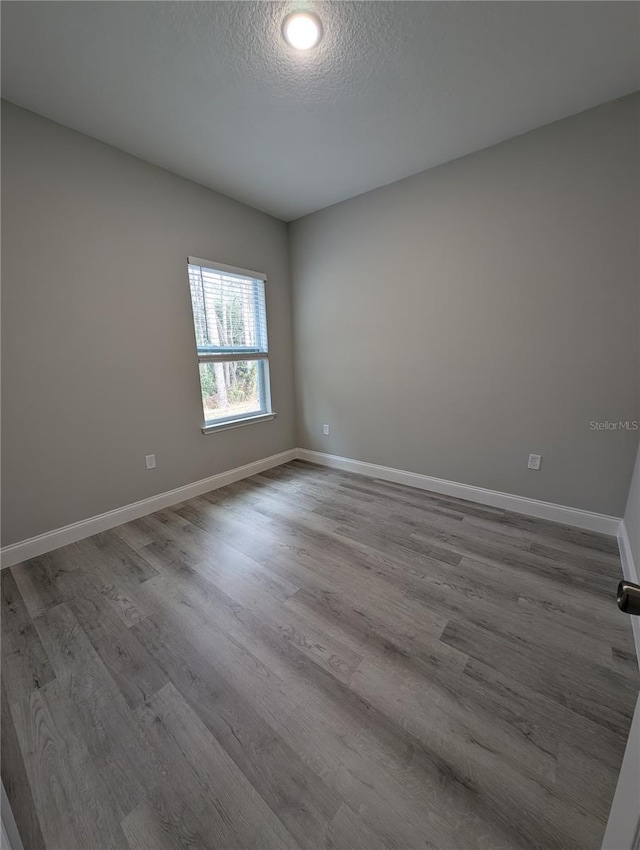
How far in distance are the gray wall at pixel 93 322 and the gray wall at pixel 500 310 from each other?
4.58 feet

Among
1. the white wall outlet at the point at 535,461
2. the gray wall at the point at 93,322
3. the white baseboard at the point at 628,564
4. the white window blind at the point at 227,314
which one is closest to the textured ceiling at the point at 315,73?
the gray wall at the point at 93,322

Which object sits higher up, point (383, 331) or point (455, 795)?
point (383, 331)

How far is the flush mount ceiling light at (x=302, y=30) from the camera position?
132 centimetres

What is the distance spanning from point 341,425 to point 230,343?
55.4 inches

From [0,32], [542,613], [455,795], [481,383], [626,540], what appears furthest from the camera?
[481,383]

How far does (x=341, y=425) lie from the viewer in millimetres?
3404

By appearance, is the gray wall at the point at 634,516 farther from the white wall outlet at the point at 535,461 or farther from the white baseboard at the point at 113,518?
the white baseboard at the point at 113,518

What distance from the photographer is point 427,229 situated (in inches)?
99.7

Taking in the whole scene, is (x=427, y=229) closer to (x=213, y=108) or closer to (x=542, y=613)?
(x=213, y=108)

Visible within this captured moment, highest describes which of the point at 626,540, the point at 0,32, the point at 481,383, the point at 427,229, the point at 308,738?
the point at 0,32

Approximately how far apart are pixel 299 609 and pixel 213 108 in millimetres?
2803

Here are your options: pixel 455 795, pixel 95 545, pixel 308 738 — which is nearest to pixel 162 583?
pixel 95 545

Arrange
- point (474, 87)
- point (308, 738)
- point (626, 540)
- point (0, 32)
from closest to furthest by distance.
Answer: point (308, 738), point (0, 32), point (474, 87), point (626, 540)

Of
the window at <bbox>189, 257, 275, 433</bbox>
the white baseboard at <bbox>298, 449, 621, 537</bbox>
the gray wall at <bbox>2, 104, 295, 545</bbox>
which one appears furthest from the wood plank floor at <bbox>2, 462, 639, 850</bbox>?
the window at <bbox>189, 257, 275, 433</bbox>
